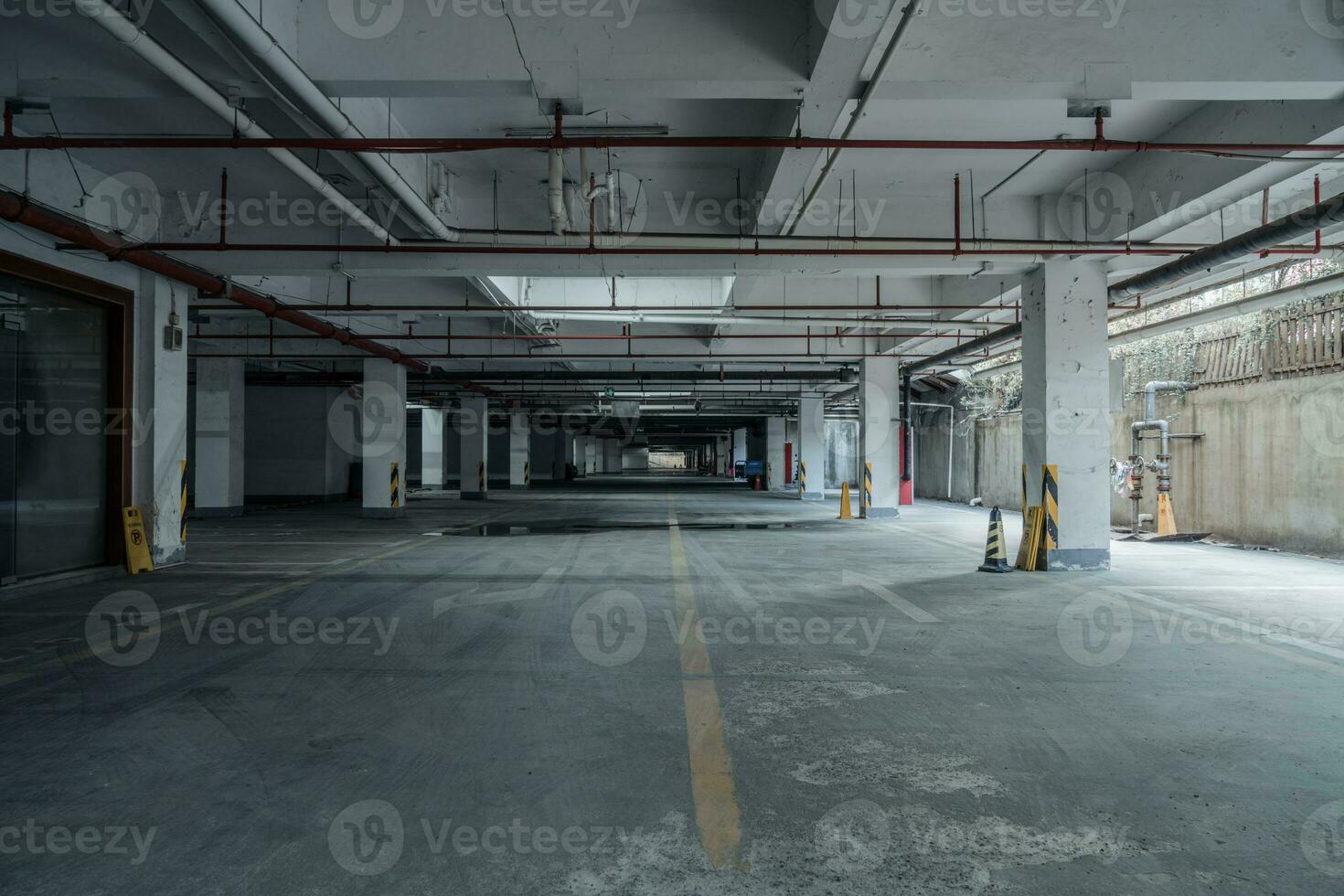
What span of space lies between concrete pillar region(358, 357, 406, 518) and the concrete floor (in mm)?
11374

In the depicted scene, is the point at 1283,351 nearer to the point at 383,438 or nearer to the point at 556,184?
the point at 556,184

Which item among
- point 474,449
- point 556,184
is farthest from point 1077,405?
point 474,449

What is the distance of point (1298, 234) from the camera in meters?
7.79

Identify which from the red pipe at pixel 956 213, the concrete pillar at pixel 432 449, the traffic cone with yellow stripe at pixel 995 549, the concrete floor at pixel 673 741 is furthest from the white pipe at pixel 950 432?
the concrete pillar at pixel 432 449

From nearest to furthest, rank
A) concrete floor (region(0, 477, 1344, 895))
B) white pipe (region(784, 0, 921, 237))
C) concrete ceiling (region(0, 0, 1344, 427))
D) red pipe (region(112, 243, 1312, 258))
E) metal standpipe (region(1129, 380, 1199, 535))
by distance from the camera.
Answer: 1. concrete floor (region(0, 477, 1344, 895))
2. white pipe (region(784, 0, 921, 237))
3. concrete ceiling (region(0, 0, 1344, 427))
4. red pipe (region(112, 243, 1312, 258))
5. metal standpipe (region(1129, 380, 1199, 535))

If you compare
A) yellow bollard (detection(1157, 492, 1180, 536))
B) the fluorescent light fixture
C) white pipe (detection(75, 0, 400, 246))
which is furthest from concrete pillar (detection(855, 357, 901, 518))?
white pipe (detection(75, 0, 400, 246))

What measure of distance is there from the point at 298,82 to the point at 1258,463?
1479 centimetres

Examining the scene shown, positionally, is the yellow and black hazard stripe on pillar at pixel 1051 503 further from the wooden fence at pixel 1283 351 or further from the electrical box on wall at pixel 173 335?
the electrical box on wall at pixel 173 335

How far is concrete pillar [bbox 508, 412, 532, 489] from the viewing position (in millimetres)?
38109

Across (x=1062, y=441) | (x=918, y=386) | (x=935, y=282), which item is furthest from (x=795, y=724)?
(x=918, y=386)

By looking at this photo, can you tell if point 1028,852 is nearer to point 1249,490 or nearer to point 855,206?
point 855,206

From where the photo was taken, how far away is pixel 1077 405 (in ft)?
36.4

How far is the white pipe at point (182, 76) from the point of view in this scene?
4809mm

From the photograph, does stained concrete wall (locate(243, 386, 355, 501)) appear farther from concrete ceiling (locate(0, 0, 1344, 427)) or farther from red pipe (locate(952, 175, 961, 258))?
red pipe (locate(952, 175, 961, 258))
